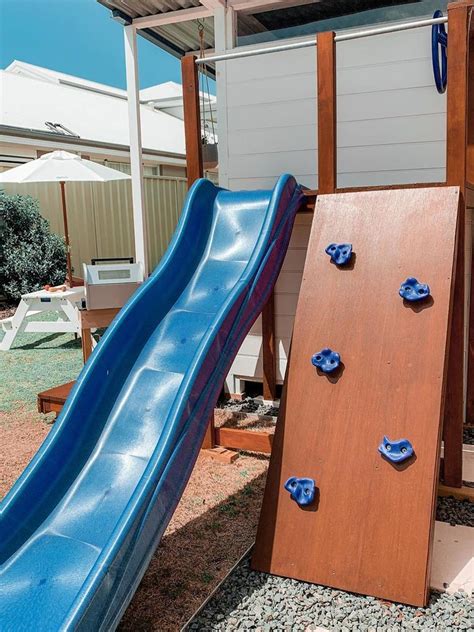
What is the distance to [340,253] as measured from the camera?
3.10 metres

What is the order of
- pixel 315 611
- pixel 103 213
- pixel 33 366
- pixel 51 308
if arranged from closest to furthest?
pixel 315 611 → pixel 33 366 → pixel 51 308 → pixel 103 213

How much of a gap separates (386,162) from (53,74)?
15742mm

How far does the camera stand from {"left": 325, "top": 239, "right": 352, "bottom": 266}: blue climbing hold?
3076 millimetres

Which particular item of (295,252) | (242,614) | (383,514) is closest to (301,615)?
(242,614)

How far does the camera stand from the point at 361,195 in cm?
324

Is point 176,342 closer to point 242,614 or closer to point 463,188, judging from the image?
point 242,614

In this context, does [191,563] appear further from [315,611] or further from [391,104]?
[391,104]

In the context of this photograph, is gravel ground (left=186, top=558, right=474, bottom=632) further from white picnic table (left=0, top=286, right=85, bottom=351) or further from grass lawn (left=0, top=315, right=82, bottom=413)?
white picnic table (left=0, top=286, right=85, bottom=351)

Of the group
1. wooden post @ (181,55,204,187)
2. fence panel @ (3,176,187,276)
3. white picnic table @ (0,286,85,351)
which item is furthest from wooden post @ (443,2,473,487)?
fence panel @ (3,176,187,276)

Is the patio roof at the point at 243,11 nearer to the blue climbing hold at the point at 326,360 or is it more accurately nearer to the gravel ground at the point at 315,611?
the blue climbing hold at the point at 326,360

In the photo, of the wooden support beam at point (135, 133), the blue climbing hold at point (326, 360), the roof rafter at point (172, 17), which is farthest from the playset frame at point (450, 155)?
the wooden support beam at point (135, 133)

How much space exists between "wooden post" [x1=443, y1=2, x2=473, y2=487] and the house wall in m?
1.36

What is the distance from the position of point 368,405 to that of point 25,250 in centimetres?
874

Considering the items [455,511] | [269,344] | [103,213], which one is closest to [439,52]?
[269,344]
